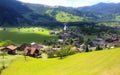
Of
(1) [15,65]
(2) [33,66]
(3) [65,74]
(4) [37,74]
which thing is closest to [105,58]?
(3) [65,74]

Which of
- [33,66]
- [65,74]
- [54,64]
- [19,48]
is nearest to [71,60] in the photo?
[54,64]

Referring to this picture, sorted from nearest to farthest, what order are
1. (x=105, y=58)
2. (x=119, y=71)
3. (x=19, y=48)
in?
(x=119, y=71) < (x=105, y=58) < (x=19, y=48)

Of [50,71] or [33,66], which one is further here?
[33,66]

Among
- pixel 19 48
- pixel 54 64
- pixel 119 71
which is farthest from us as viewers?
pixel 19 48

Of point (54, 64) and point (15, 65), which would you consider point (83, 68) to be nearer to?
point (54, 64)

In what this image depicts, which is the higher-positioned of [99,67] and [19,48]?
[99,67]

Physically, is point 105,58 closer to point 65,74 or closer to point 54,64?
point 65,74
